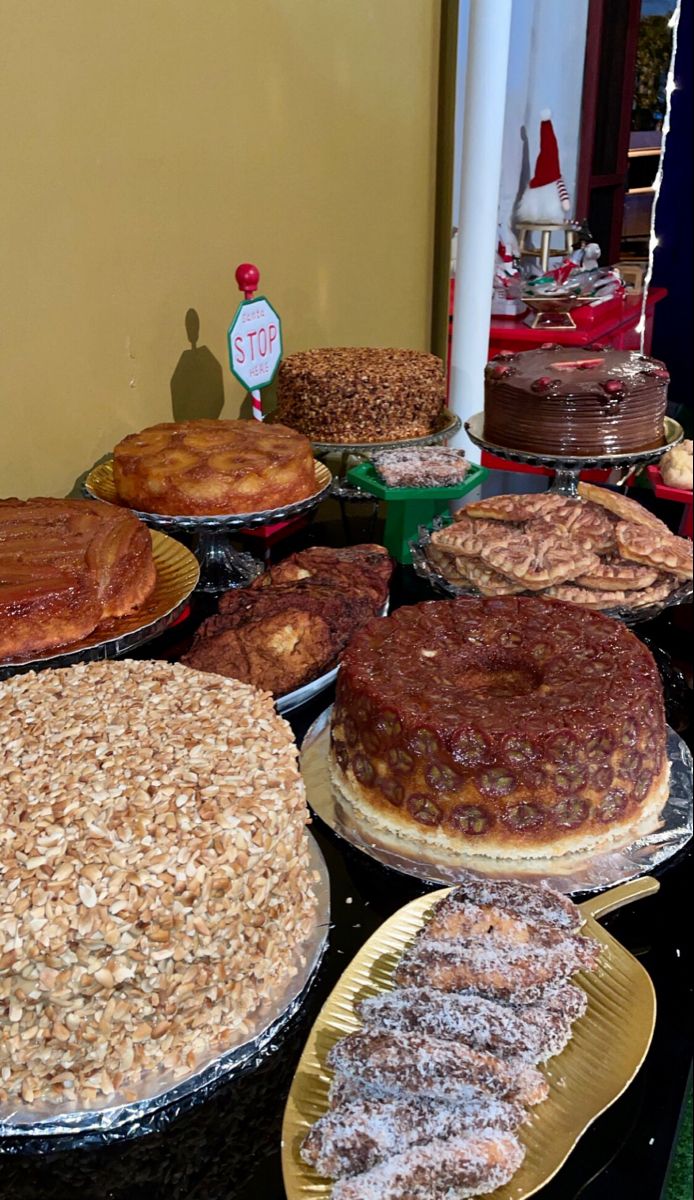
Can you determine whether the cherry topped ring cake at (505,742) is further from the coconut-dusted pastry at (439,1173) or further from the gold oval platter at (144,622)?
the coconut-dusted pastry at (439,1173)

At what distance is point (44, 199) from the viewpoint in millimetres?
1663

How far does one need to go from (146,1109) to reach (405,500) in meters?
1.26

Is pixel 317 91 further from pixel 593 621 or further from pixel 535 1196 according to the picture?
pixel 535 1196

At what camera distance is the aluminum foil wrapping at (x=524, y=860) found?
1.06 metres

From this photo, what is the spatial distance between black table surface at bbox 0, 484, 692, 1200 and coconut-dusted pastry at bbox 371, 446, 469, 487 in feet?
2.92

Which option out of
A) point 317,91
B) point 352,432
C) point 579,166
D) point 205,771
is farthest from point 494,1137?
point 579,166

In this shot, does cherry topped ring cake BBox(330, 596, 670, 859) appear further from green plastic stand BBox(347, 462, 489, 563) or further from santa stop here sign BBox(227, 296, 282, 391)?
santa stop here sign BBox(227, 296, 282, 391)

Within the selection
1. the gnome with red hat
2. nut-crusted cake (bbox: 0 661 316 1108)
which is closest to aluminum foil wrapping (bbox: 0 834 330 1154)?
nut-crusted cake (bbox: 0 661 316 1108)

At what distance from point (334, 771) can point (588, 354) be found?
55.0 inches

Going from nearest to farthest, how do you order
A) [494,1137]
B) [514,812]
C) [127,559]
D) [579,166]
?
1. [494,1137]
2. [514,812]
3. [127,559]
4. [579,166]

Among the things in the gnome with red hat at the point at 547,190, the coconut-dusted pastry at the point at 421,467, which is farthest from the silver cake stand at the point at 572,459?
the gnome with red hat at the point at 547,190

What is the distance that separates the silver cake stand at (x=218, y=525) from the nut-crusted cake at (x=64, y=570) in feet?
0.45

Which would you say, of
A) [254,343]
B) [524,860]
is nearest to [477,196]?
[254,343]

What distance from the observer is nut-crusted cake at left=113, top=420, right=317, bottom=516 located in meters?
1.64
